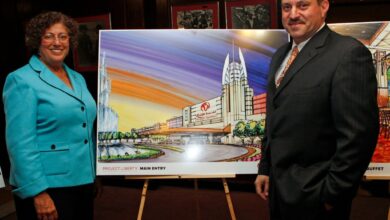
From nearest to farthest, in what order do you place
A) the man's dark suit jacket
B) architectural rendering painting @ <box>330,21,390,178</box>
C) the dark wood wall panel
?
the man's dark suit jacket < architectural rendering painting @ <box>330,21,390,178</box> < the dark wood wall panel

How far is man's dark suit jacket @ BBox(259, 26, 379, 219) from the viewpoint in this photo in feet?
4.61

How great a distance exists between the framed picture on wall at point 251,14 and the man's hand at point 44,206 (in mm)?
2943

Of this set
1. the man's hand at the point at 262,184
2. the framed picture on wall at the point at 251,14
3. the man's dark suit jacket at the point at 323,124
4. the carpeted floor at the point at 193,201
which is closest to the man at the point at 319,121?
the man's dark suit jacket at the point at 323,124

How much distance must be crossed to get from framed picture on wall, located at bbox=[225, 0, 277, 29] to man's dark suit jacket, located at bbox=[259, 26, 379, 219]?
258 cm

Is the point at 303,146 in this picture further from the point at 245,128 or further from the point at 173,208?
the point at 173,208

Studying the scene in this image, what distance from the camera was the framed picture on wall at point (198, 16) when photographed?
13.8ft

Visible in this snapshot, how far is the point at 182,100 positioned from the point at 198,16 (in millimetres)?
2025

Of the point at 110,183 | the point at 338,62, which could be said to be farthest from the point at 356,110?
the point at 110,183

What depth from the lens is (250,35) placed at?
2.42 m

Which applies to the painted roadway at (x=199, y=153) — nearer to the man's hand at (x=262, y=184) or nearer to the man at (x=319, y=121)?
the man's hand at (x=262, y=184)

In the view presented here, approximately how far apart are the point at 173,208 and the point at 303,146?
2857mm

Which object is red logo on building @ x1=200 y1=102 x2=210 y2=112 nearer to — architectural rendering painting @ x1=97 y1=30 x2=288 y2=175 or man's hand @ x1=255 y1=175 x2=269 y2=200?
architectural rendering painting @ x1=97 y1=30 x2=288 y2=175

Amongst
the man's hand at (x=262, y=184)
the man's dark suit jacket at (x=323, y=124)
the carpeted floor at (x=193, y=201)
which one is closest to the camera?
the man's dark suit jacket at (x=323, y=124)

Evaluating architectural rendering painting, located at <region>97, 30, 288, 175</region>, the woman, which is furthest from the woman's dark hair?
architectural rendering painting, located at <region>97, 30, 288, 175</region>
